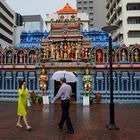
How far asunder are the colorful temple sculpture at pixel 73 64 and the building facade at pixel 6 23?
27031mm

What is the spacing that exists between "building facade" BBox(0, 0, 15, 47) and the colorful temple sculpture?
2703 centimetres

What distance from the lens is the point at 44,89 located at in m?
25.4

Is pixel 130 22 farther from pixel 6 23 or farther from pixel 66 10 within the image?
pixel 6 23

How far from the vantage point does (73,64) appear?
25844 millimetres

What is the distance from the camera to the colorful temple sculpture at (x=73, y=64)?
25.7m

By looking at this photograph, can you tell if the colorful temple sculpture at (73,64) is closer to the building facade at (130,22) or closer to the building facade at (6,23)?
the building facade at (130,22)

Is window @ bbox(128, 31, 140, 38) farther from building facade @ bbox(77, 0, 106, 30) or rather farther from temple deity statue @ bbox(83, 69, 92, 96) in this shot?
building facade @ bbox(77, 0, 106, 30)

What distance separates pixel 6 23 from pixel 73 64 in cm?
3706

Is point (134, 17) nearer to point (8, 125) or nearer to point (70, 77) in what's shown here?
point (70, 77)

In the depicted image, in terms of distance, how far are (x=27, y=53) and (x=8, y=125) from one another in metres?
15.7

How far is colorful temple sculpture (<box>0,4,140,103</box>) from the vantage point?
25734 mm

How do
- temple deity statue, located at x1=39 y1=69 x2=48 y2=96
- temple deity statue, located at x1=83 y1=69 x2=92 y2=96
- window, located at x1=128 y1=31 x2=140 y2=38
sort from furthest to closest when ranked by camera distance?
window, located at x1=128 y1=31 x2=140 y2=38
temple deity statue, located at x1=39 y1=69 x2=48 y2=96
temple deity statue, located at x1=83 y1=69 x2=92 y2=96

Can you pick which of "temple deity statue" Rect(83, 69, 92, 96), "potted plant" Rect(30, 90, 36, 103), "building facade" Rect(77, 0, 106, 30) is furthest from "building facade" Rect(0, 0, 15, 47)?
"building facade" Rect(77, 0, 106, 30)

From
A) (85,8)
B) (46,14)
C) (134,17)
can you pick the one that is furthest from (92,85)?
(85,8)
